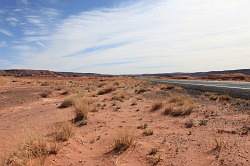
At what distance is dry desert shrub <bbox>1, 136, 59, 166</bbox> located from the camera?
950 centimetres

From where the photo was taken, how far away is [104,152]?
1121cm

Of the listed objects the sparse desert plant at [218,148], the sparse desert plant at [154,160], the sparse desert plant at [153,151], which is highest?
the sparse desert plant at [218,148]

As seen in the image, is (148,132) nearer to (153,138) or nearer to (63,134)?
(153,138)

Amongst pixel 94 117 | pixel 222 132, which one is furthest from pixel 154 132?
pixel 94 117

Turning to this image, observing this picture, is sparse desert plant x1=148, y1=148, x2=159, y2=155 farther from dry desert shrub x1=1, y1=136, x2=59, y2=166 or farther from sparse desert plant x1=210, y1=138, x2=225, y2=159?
dry desert shrub x1=1, y1=136, x2=59, y2=166

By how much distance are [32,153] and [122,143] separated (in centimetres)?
248

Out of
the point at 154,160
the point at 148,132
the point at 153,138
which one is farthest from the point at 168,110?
the point at 154,160

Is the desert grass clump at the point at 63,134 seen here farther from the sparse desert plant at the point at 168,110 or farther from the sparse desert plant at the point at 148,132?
the sparse desert plant at the point at 168,110

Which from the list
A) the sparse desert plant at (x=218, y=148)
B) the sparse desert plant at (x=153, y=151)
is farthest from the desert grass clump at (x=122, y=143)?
the sparse desert plant at (x=218, y=148)

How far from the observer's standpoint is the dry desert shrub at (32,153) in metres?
9.50

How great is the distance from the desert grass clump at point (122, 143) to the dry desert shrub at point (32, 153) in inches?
62.5

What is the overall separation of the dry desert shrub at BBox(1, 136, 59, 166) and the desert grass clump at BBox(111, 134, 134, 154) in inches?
62.5

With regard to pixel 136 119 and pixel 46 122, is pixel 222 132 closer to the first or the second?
pixel 136 119

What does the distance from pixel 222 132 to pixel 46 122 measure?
318 inches
